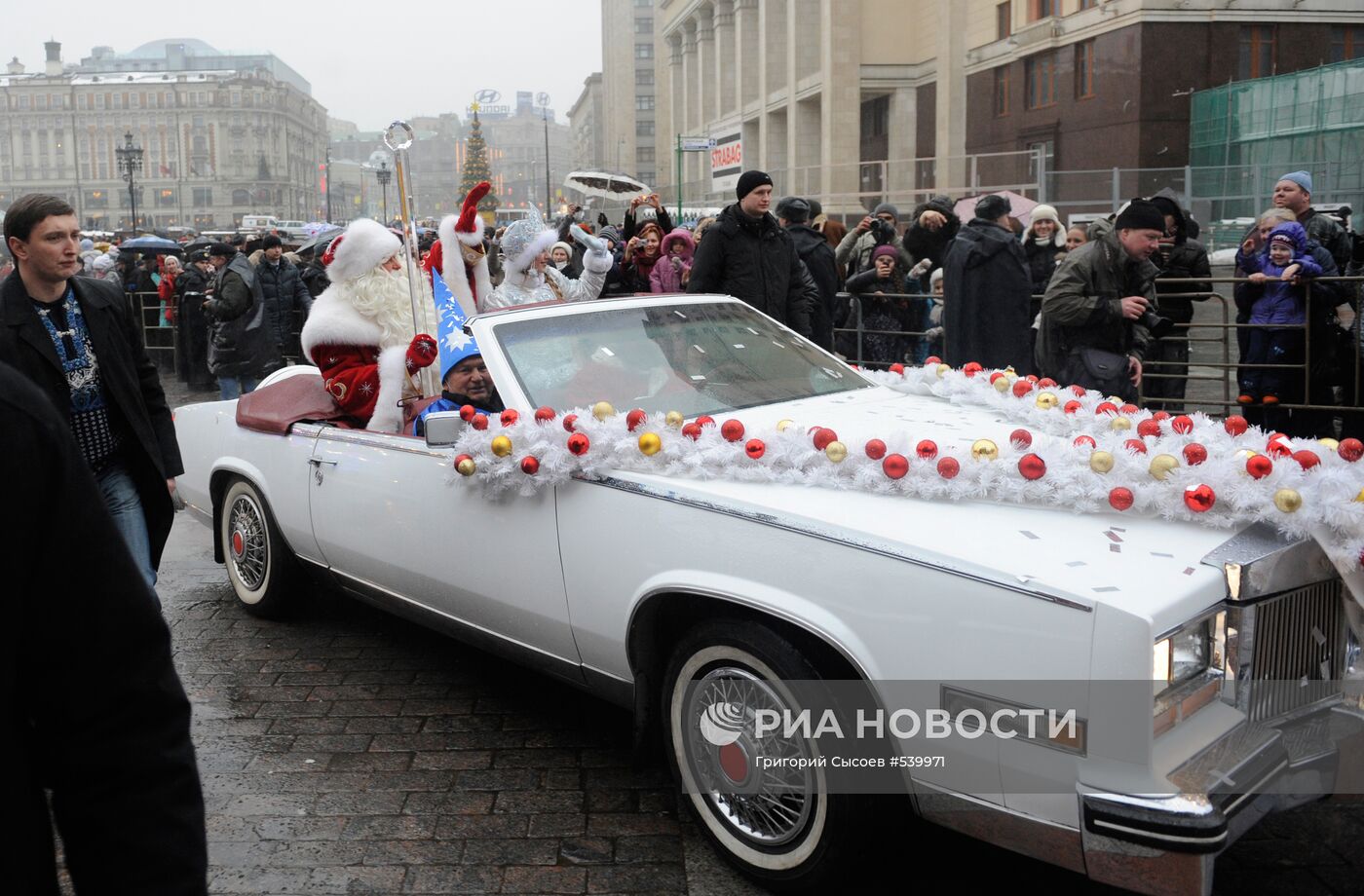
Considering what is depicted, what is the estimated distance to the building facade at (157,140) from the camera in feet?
495

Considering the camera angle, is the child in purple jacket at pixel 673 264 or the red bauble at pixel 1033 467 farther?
the child in purple jacket at pixel 673 264

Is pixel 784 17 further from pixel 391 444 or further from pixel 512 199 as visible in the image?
pixel 512 199

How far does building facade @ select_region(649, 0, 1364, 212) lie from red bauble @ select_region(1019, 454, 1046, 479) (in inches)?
715

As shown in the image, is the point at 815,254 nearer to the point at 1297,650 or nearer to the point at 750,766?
the point at 750,766

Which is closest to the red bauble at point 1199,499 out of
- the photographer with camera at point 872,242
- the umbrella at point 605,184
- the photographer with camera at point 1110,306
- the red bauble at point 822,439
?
the red bauble at point 822,439

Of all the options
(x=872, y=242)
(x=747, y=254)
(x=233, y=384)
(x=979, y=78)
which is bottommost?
(x=233, y=384)

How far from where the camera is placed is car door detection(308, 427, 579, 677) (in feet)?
13.4

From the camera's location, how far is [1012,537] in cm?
304

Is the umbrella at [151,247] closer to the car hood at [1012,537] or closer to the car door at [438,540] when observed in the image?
the car door at [438,540]

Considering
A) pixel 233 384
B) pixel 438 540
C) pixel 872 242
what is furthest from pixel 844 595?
pixel 233 384

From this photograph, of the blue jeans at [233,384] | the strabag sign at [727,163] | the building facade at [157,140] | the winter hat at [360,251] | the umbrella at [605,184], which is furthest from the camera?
the building facade at [157,140]

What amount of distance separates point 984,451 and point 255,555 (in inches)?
157

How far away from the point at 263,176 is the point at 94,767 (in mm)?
164107

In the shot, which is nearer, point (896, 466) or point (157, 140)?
point (896, 466)
